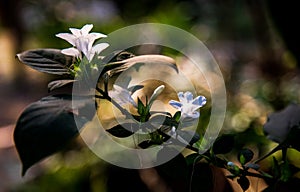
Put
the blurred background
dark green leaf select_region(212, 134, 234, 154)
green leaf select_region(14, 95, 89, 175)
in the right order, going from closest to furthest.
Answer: green leaf select_region(14, 95, 89, 175) < dark green leaf select_region(212, 134, 234, 154) < the blurred background

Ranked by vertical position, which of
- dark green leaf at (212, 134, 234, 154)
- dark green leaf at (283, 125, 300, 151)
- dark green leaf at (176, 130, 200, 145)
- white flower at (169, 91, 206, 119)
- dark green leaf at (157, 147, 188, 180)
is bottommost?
dark green leaf at (157, 147, 188, 180)

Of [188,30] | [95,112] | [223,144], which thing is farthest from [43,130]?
[188,30]

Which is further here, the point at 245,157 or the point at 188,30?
the point at 188,30

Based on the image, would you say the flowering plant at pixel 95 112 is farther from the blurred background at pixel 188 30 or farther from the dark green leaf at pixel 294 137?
the blurred background at pixel 188 30

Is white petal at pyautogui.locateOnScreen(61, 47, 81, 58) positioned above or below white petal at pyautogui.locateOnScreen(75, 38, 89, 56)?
below

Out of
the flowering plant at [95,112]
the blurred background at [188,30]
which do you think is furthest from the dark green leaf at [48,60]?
the blurred background at [188,30]

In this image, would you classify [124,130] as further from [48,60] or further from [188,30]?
[188,30]

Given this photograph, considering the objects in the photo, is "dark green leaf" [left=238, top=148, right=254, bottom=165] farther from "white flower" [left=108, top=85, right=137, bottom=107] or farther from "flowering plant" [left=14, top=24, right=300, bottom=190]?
"white flower" [left=108, top=85, right=137, bottom=107]

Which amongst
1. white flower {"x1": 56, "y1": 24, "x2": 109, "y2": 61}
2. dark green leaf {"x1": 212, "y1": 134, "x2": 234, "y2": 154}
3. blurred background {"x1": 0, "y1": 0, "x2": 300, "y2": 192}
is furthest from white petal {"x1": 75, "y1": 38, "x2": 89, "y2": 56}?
blurred background {"x1": 0, "y1": 0, "x2": 300, "y2": 192}
